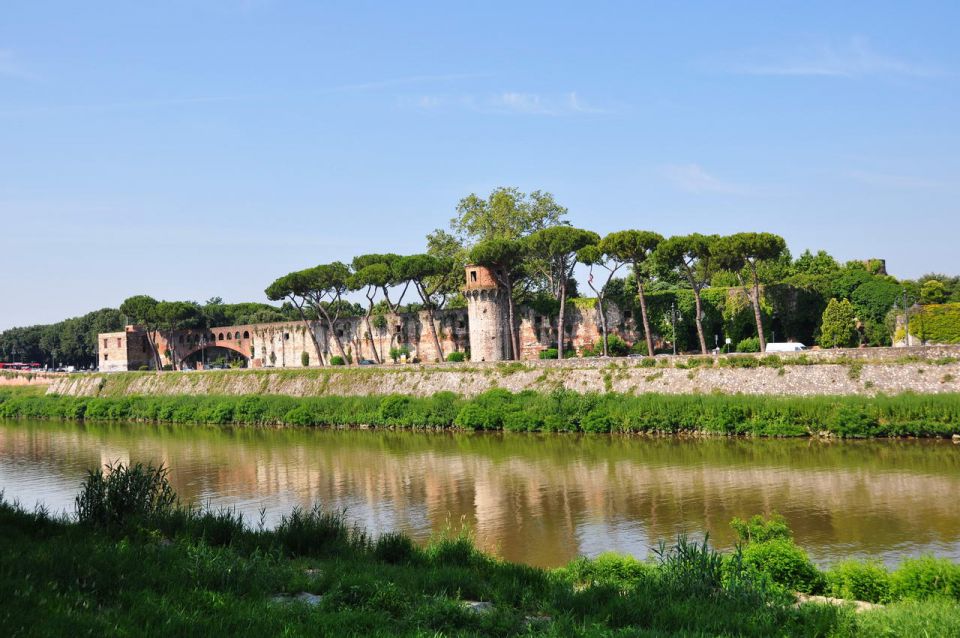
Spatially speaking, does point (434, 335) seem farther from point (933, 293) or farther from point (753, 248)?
point (933, 293)

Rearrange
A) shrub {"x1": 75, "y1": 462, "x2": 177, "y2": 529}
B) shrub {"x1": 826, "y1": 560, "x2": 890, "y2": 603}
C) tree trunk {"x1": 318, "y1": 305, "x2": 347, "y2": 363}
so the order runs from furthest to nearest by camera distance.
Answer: tree trunk {"x1": 318, "y1": 305, "x2": 347, "y2": 363} → shrub {"x1": 75, "y1": 462, "x2": 177, "y2": 529} → shrub {"x1": 826, "y1": 560, "x2": 890, "y2": 603}

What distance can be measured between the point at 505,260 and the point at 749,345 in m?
13.6

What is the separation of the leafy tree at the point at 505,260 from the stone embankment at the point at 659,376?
6.76 m

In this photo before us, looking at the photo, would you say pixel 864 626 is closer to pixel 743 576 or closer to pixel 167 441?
pixel 743 576

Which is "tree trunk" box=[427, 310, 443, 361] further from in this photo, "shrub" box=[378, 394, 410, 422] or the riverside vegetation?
the riverside vegetation

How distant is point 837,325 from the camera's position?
37.2 m

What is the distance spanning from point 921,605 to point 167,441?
33.3 metres

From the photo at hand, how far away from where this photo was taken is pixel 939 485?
1933cm

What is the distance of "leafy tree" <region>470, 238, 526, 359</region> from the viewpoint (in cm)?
4412

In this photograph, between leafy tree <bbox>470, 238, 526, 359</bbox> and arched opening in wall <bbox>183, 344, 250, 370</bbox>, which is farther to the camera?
arched opening in wall <bbox>183, 344, 250, 370</bbox>

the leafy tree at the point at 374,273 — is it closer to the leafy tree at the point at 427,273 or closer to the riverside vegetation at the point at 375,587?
the leafy tree at the point at 427,273

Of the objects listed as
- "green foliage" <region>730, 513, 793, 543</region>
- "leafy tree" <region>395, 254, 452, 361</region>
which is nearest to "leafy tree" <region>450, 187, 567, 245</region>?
"leafy tree" <region>395, 254, 452, 361</region>

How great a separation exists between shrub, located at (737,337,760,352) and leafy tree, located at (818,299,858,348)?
2.98 m

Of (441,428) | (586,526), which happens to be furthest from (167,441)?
(586,526)
